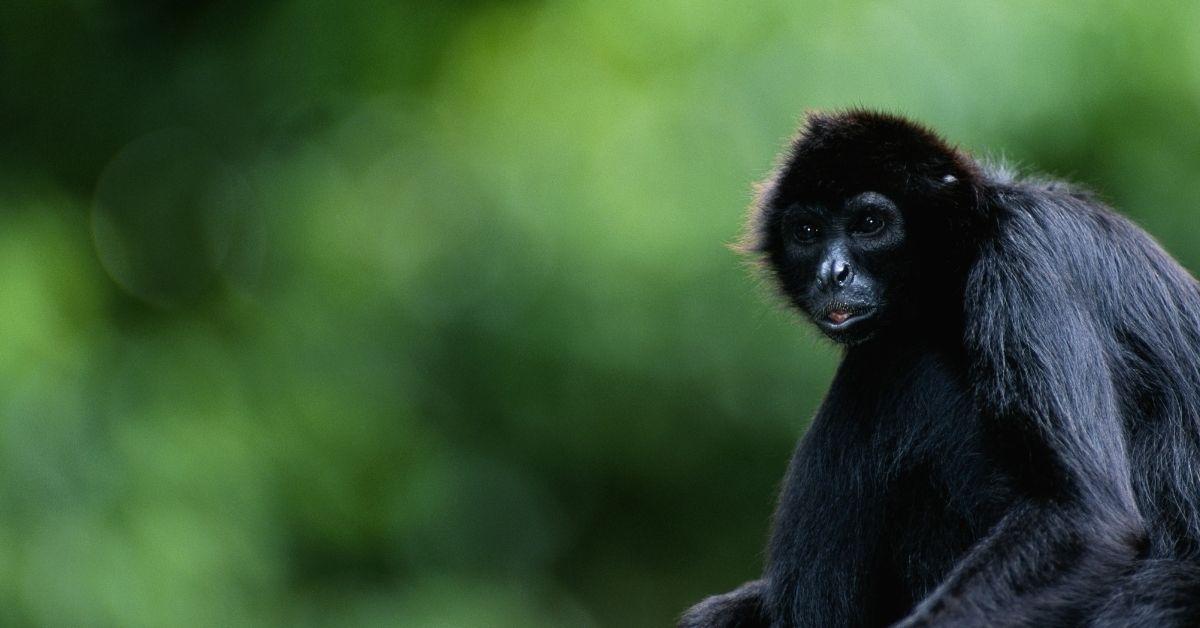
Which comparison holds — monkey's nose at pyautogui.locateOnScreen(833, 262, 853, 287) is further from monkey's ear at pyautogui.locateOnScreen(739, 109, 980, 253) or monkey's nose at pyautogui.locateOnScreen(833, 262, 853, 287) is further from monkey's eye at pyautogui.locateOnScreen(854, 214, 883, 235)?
monkey's ear at pyautogui.locateOnScreen(739, 109, 980, 253)

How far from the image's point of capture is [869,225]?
5535 mm

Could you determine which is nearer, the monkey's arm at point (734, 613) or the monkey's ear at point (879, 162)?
the monkey's ear at point (879, 162)

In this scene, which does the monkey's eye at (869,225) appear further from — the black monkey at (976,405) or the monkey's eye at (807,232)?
the monkey's eye at (807,232)

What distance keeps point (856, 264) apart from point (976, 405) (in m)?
0.81

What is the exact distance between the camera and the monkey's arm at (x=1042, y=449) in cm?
448

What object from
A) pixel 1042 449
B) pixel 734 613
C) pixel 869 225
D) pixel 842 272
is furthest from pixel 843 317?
pixel 734 613

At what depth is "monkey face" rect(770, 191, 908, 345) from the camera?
5453mm

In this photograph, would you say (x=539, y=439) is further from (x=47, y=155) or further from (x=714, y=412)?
(x=47, y=155)

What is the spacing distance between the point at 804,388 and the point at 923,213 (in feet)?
16.3

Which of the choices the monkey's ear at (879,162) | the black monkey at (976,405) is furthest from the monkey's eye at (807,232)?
the monkey's ear at (879,162)

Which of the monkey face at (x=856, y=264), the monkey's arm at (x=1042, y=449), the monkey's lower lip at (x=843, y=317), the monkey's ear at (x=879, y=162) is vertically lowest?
the monkey's arm at (x=1042, y=449)

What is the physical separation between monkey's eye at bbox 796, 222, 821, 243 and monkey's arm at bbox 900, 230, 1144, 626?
826 millimetres

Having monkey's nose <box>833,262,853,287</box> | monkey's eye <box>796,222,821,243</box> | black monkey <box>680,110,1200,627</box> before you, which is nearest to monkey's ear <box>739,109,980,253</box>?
black monkey <box>680,110,1200,627</box>

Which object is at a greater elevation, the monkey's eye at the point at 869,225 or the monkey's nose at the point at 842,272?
the monkey's eye at the point at 869,225
